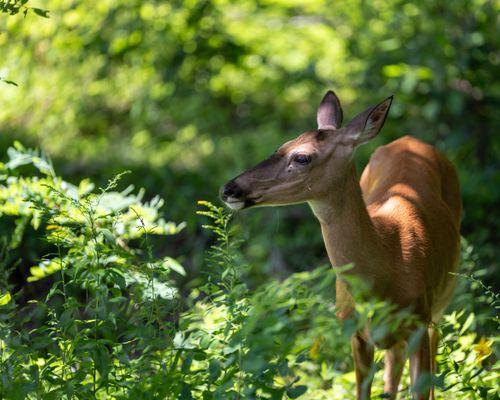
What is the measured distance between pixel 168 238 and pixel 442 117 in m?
2.92

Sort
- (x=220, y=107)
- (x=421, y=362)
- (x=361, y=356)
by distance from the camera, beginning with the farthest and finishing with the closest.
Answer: (x=220, y=107)
(x=361, y=356)
(x=421, y=362)

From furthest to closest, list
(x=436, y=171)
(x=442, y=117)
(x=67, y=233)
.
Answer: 1. (x=442, y=117)
2. (x=436, y=171)
3. (x=67, y=233)

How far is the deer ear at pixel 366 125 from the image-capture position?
13.7ft

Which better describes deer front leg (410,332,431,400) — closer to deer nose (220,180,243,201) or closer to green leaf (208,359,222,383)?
deer nose (220,180,243,201)

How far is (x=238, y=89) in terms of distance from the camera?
10.7 meters

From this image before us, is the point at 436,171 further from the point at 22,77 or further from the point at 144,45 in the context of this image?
the point at 22,77

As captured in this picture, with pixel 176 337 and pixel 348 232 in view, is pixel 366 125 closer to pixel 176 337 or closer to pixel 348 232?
pixel 348 232

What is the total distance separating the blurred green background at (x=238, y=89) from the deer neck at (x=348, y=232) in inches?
Answer: 115

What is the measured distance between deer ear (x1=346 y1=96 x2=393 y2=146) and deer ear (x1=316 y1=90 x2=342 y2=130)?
0.51 m

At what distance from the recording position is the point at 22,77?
945cm

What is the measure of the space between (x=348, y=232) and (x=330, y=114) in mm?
857

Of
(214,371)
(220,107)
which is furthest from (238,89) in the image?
(214,371)

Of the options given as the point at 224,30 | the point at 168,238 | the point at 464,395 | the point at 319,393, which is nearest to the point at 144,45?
the point at 224,30

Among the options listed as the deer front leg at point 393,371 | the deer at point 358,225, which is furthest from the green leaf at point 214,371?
the deer front leg at point 393,371
